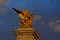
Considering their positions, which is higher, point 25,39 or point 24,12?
point 24,12

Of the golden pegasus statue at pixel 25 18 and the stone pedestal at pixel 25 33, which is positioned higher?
the golden pegasus statue at pixel 25 18

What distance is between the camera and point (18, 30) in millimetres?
14062

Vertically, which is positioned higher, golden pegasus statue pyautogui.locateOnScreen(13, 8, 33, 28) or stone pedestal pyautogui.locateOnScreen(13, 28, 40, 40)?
golden pegasus statue pyautogui.locateOnScreen(13, 8, 33, 28)

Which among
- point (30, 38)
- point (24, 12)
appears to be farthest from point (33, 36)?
point (24, 12)

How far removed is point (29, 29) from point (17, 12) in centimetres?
124

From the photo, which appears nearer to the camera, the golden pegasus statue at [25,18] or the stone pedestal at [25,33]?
the stone pedestal at [25,33]

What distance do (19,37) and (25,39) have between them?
0.33 m

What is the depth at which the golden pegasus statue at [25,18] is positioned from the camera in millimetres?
14305

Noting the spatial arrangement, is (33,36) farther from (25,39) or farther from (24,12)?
(24,12)

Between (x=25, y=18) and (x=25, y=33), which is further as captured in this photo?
(x=25, y=18)

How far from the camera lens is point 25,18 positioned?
47.2ft

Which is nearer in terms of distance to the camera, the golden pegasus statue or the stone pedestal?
the stone pedestal

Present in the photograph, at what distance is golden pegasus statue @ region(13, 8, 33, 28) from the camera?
46.9ft

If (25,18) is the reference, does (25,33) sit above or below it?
below
